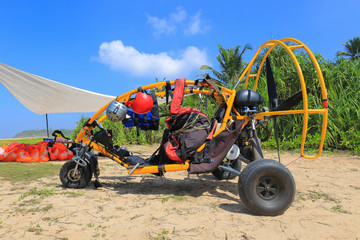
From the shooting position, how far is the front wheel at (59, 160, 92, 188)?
4.37 metres

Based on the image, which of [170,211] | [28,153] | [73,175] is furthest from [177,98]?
[28,153]

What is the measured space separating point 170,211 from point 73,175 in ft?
6.53

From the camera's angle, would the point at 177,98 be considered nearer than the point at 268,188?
No

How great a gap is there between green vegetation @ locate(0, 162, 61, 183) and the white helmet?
2.57m

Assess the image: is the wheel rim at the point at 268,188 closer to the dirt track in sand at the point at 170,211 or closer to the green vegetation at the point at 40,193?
the dirt track in sand at the point at 170,211

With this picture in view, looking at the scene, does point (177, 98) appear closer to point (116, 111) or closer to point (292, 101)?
point (116, 111)

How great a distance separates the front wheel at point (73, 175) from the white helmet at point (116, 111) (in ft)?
3.53

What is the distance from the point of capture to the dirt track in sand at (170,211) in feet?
8.72

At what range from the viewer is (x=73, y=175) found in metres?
4.36

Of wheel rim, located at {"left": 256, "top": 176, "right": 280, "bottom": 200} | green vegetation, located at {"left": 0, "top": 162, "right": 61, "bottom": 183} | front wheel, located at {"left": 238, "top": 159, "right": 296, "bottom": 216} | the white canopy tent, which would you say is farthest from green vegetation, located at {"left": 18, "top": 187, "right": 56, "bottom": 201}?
the white canopy tent

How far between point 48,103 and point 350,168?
9830 millimetres

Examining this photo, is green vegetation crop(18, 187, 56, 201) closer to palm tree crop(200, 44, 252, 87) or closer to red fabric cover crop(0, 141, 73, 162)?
red fabric cover crop(0, 141, 73, 162)

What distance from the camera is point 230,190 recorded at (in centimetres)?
428

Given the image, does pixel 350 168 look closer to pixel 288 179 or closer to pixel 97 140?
pixel 288 179
